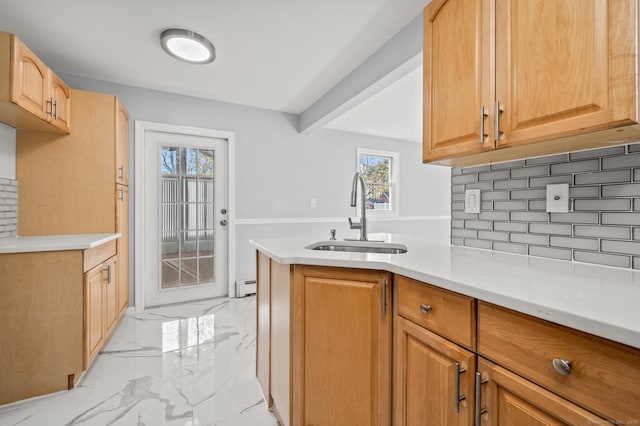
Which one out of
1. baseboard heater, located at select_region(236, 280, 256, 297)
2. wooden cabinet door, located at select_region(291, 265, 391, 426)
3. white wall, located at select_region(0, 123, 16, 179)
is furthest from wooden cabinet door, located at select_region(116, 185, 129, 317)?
wooden cabinet door, located at select_region(291, 265, 391, 426)

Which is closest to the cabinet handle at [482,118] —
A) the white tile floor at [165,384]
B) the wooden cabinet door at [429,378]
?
the wooden cabinet door at [429,378]

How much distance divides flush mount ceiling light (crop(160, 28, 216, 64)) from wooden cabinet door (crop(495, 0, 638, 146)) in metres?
1.96

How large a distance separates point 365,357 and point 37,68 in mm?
2639

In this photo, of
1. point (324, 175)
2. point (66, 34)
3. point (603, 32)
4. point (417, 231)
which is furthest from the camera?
point (417, 231)

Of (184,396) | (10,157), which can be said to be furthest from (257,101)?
(184,396)

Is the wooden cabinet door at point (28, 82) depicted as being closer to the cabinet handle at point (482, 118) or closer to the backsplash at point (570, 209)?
the cabinet handle at point (482, 118)

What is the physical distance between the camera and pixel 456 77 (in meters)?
1.16

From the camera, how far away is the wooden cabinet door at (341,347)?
1.11 m

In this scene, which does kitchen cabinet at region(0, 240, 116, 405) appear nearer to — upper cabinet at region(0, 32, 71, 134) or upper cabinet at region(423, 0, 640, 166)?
upper cabinet at region(0, 32, 71, 134)

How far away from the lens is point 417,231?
515cm

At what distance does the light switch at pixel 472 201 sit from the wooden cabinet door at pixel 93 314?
228 cm

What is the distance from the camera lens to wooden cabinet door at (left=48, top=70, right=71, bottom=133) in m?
2.00

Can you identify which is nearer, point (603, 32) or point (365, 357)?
point (603, 32)

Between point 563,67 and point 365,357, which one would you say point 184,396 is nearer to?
point 365,357
